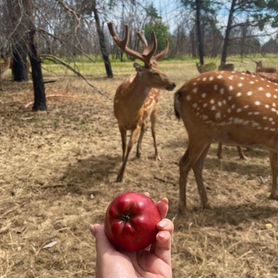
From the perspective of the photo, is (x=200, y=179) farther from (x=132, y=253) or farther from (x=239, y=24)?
(x=239, y=24)

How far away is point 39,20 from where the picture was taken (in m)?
7.50

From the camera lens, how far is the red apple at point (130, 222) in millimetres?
1592

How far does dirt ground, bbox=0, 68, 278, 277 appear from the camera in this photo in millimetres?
3443

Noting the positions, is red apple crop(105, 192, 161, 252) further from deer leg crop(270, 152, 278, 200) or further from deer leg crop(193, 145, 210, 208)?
deer leg crop(270, 152, 278, 200)

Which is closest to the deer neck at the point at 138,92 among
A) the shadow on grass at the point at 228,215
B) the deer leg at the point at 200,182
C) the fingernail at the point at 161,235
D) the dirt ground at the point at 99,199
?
the dirt ground at the point at 99,199

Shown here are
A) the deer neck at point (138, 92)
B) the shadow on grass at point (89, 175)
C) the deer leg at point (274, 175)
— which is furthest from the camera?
the deer neck at point (138, 92)

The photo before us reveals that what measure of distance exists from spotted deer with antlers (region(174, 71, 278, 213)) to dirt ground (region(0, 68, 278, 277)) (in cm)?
59

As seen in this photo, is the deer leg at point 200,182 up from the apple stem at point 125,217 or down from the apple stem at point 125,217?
down

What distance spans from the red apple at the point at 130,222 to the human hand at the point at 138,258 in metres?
0.03

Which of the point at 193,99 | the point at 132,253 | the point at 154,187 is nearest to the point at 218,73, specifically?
the point at 193,99

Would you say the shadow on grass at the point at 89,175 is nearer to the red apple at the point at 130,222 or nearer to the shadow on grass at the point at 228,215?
the shadow on grass at the point at 228,215

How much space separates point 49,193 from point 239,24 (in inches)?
631

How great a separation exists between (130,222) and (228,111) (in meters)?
2.67

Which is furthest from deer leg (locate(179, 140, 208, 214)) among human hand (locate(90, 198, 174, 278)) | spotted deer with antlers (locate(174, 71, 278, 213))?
human hand (locate(90, 198, 174, 278))
